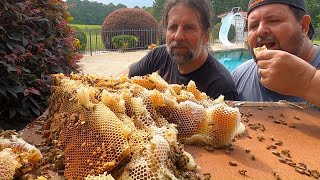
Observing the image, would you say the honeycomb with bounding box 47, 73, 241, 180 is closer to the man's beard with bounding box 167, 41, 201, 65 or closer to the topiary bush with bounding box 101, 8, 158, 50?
the man's beard with bounding box 167, 41, 201, 65

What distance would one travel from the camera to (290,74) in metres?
1.69

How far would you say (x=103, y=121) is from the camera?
3.53 feet

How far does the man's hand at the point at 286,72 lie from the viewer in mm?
1660

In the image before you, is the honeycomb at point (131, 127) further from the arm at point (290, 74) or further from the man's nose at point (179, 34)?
the man's nose at point (179, 34)

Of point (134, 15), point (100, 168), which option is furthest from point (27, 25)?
point (134, 15)

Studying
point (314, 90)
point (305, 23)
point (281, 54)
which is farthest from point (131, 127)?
point (305, 23)

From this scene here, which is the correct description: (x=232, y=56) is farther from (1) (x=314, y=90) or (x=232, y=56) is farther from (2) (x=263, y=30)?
(1) (x=314, y=90)

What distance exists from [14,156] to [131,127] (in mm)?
356

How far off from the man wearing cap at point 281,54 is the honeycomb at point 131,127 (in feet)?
1.35

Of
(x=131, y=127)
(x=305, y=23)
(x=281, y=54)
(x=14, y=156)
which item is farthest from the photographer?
(x=305, y=23)

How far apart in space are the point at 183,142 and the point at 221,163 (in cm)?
20

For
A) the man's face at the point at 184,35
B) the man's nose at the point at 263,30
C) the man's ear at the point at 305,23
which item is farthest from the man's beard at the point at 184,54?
the man's ear at the point at 305,23

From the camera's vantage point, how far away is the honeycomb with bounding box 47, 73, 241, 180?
0.98 meters

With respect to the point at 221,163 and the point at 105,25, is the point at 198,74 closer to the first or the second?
the point at 221,163
